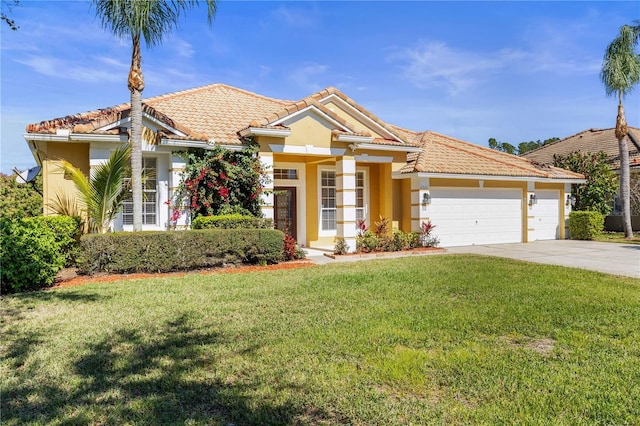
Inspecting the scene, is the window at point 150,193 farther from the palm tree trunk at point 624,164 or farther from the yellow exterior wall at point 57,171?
the palm tree trunk at point 624,164

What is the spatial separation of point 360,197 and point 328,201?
146 centimetres

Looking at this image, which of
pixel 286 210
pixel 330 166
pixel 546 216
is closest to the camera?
pixel 286 210

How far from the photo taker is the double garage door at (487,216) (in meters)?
18.1

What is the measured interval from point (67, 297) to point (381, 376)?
269 inches

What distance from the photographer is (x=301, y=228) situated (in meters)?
17.6

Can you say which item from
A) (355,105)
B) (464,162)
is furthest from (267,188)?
(464,162)

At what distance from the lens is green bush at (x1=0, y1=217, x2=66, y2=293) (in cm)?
875

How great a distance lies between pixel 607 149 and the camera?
28.1 meters

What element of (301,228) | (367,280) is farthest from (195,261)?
(301,228)

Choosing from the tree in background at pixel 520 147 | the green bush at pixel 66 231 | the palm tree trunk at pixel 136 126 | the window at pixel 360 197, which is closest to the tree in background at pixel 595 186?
the window at pixel 360 197

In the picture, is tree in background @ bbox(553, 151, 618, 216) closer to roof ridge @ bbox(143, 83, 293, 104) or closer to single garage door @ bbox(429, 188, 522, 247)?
single garage door @ bbox(429, 188, 522, 247)

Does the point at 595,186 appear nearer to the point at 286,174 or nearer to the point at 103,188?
the point at 286,174

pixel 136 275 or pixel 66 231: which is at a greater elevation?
pixel 66 231

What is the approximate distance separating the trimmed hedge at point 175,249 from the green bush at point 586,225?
53.1 feet
